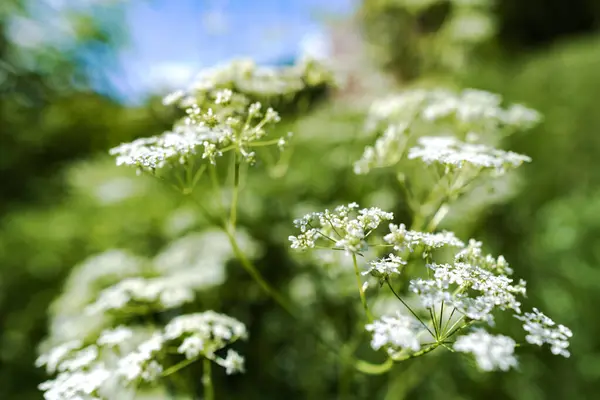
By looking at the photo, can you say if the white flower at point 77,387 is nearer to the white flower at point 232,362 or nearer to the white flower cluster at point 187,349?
the white flower cluster at point 187,349

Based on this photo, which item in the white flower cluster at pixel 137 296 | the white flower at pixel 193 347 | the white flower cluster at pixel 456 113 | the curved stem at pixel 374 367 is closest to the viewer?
the curved stem at pixel 374 367

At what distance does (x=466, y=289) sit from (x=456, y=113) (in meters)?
0.99

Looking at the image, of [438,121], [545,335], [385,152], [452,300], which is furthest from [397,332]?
[438,121]

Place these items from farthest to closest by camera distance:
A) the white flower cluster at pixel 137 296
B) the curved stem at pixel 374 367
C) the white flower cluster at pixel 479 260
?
1. the white flower cluster at pixel 137 296
2. the curved stem at pixel 374 367
3. the white flower cluster at pixel 479 260

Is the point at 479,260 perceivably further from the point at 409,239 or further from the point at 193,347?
the point at 193,347

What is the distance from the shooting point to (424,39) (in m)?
10.9

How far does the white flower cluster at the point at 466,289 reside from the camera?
829 mm

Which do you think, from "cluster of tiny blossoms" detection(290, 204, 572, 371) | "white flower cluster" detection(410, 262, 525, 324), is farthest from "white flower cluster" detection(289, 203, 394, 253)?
"white flower cluster" detection(410, 262, 525, 324)

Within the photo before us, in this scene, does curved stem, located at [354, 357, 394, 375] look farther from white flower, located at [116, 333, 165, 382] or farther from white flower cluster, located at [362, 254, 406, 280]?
white flower, located at [116, 333, 165, 382]

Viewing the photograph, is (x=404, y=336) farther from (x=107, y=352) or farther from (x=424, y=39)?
(x=424, y=39)

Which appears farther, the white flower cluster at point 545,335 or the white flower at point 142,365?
the white flower at point 142,365

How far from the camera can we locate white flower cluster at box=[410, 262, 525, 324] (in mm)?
829

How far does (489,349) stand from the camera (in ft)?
2.56

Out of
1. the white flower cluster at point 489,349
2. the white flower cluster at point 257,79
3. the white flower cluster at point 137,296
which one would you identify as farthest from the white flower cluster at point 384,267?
the white flower cluster at point 137,296
